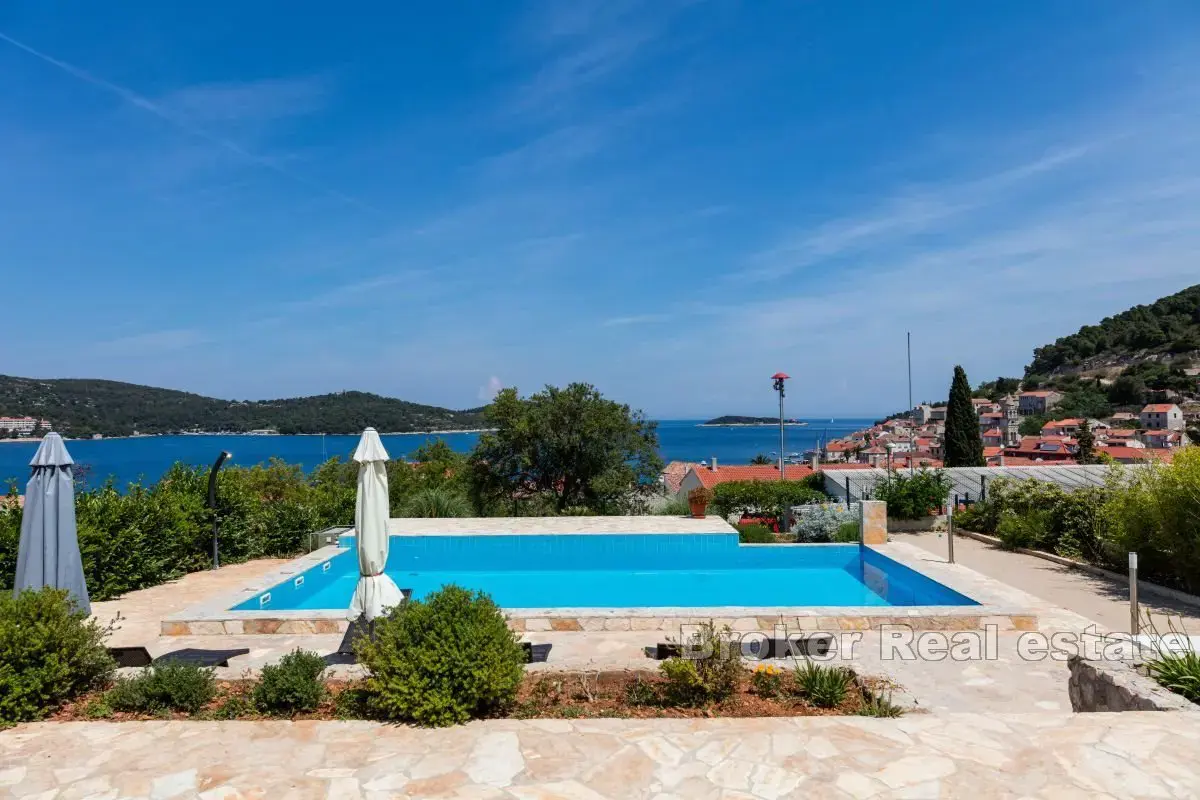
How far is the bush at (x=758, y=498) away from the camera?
59.9ft

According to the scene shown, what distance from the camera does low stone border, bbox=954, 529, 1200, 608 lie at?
8828 mm

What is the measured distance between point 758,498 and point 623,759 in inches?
586

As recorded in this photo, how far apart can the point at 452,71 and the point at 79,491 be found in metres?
9.77

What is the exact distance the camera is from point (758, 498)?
60.6ft

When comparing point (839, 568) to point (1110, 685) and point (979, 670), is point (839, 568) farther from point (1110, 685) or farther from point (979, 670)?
point (1110, 685)

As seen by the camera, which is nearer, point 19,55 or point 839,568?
point 19,55

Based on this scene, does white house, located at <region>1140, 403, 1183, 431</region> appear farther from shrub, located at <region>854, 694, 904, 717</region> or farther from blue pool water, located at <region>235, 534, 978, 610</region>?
shrub, located at <region>854, 694, 904, 717</region>

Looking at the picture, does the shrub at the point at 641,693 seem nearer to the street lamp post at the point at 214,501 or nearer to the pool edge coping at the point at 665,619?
the pool edge coping at the point at 665,619

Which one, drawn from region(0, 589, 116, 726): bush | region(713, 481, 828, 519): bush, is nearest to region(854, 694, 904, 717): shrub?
region(0, 589, 116, 726): bush

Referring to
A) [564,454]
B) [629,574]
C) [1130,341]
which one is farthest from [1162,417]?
[629,574]

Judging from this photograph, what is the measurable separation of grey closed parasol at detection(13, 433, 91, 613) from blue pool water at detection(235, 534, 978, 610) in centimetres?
205

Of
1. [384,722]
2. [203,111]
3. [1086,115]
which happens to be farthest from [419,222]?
[384,722]

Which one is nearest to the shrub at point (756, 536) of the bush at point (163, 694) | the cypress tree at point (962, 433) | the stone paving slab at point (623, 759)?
the stone paving slab at point (623, 759)

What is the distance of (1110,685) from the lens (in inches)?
191
